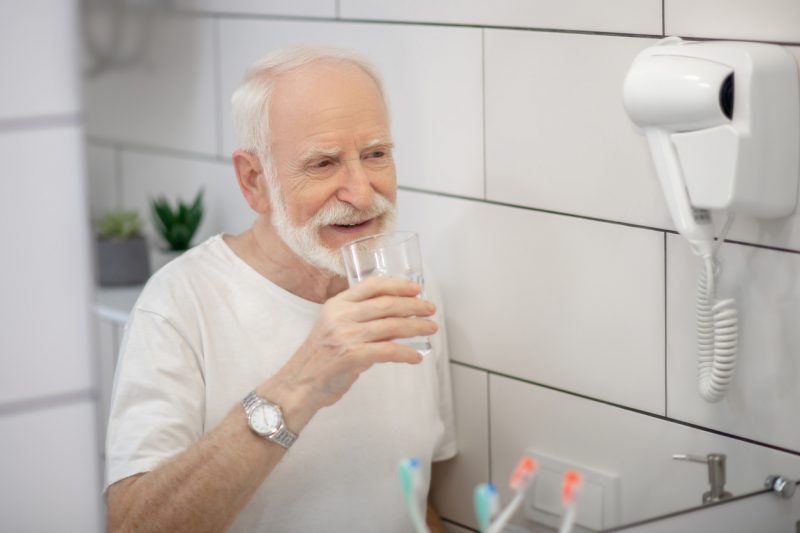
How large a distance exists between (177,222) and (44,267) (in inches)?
38.4

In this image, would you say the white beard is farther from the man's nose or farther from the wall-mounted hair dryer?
the wall-mounted hair dryer

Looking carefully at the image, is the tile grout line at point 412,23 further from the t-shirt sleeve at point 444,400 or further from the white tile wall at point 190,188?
the t-shirt sleeve at point 444,400

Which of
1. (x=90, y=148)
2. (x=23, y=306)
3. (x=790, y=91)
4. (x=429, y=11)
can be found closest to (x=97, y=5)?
(x=90, y=148)

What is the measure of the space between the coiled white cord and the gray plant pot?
916 mm

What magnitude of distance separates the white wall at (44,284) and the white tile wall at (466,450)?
0.70 metres

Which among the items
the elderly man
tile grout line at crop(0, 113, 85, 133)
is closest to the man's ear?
the elderly man

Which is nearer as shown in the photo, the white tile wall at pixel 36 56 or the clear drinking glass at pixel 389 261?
the white tile wall at pixel 36 56

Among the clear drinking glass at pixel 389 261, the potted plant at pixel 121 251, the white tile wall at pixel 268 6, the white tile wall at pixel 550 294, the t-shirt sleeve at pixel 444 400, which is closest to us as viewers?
the clear drinking glass at pixel 389 261

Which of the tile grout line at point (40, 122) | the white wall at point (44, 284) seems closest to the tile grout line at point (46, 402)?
the white wall at point (44, 284)

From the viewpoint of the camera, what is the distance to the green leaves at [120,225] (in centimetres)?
167

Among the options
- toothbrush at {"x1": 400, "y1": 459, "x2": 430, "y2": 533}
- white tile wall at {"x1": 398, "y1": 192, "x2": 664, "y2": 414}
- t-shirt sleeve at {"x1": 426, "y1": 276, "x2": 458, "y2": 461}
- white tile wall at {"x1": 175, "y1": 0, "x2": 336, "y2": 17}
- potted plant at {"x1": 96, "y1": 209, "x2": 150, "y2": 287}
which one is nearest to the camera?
toothbrush at {"x1": 400, "y1": 459, "x2": 430, "y2": 533}

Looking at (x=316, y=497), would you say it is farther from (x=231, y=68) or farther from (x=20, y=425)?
(x=231, y=68)

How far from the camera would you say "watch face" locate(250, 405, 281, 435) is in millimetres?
1144

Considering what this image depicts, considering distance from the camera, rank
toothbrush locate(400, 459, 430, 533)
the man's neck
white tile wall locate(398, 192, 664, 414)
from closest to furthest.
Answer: toothbrush locate(400, 459, 430, 533)
white tile wall locate(398, 192, 664, 414)
the man's neck
